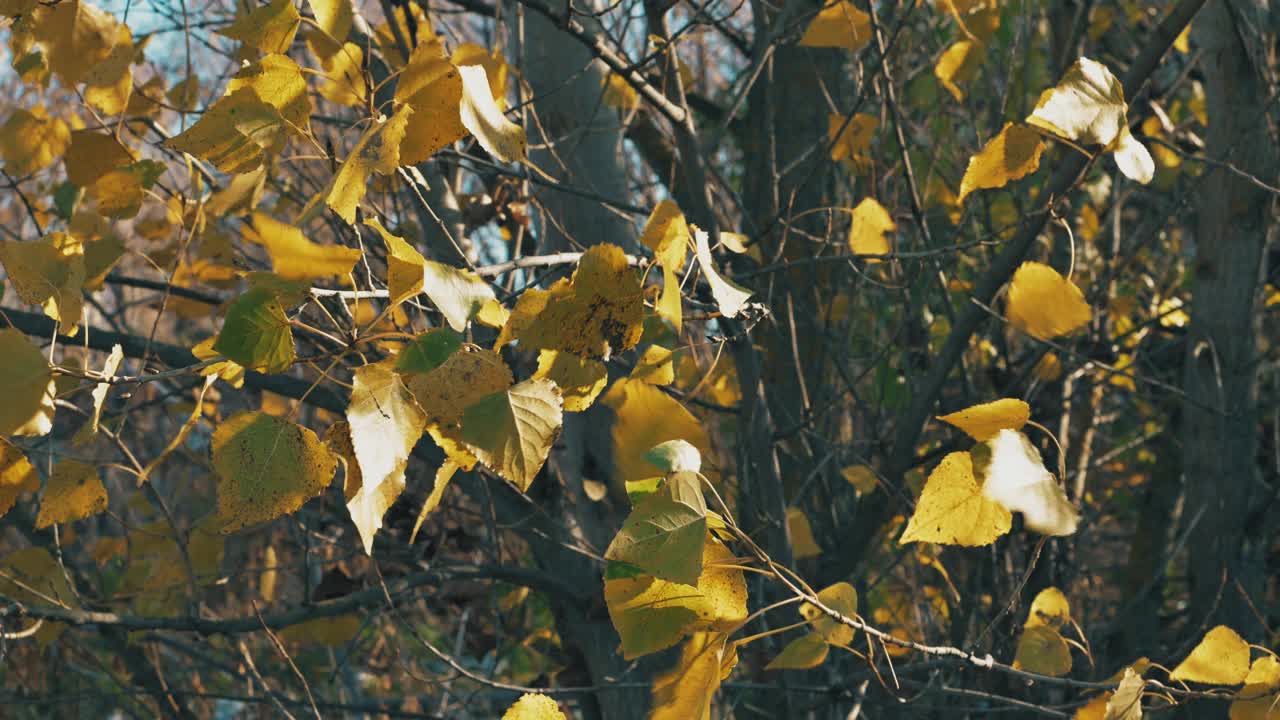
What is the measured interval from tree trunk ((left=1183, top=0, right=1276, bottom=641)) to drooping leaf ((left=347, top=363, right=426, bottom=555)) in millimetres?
1922

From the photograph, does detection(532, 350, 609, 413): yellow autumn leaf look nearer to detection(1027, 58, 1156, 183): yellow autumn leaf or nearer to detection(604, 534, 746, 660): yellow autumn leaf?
detection(604, 534, 746, 660): yellow autumn leaf

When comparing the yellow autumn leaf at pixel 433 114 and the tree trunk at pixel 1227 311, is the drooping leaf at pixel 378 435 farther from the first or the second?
the tree trunk at pixel 1227 311

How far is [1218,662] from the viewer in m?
0.95

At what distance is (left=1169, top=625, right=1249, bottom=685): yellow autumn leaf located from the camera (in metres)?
0.94

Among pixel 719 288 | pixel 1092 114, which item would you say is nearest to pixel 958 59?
pixel 1092 114

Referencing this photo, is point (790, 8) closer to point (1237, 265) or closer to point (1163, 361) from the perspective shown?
point (1237, 265)

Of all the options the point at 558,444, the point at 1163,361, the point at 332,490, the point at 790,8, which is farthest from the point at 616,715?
the point at 1163,361

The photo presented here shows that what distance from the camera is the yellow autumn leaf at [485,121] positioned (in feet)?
2.34

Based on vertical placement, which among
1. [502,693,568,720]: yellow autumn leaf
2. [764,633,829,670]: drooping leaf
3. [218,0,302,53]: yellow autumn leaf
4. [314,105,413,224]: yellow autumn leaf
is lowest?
[764,633,829,670]: drooping leaf

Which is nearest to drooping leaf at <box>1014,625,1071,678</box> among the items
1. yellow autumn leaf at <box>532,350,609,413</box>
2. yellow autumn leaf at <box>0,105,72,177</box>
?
yellow autumn leaf at <box>532,350,609,413</box>

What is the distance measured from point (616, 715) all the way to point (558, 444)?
0.57 m

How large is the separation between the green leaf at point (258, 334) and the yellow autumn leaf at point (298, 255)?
25mm

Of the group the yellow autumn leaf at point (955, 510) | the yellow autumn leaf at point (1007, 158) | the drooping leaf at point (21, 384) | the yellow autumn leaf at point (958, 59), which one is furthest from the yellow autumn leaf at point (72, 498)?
the yellow autumn leaf at point (958, 59)

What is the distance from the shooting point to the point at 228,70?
2322mm
